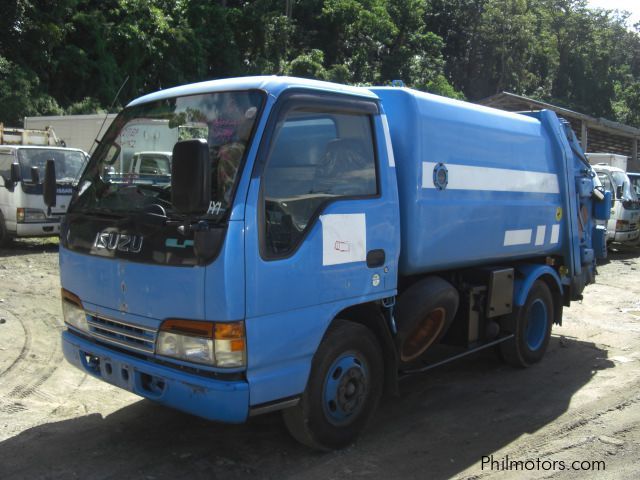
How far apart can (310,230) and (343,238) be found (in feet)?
0.98

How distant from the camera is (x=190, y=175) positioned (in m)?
3.27

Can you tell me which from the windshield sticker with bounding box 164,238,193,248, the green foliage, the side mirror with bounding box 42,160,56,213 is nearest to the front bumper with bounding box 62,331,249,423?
the windshield sticker with bounding box 164,238,193,248

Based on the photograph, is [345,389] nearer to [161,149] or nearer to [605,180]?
[161,149]

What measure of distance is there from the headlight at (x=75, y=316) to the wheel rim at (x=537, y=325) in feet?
14.8

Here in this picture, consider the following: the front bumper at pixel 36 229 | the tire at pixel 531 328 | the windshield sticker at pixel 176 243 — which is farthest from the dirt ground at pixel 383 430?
the front bumper at pixel 36 229

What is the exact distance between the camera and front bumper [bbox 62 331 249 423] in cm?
346

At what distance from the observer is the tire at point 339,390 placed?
3.96m

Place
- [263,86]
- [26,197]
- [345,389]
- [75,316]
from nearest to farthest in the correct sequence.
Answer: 1. [263,86]
2. [345,389]
3. [75,316]
4. [26,197]

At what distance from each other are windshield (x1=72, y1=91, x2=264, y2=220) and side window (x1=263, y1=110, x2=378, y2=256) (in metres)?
0.24

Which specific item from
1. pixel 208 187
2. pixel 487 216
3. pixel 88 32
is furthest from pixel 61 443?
pixel 88 32

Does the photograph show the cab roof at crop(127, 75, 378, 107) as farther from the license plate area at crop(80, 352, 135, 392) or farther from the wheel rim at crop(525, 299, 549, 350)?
the wheel rim at crop(525, 299, 549, 350)

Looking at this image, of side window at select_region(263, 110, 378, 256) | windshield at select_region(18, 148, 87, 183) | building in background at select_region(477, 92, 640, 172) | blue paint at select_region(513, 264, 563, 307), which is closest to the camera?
side window at select_region(263, 110, 378, 256)

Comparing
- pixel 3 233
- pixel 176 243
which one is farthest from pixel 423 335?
pixel 3 233

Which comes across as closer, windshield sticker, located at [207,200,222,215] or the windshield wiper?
windshield sticker, located at [207,200,222,215]
